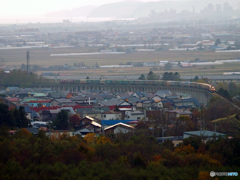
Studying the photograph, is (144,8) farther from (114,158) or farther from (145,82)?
(114,158)

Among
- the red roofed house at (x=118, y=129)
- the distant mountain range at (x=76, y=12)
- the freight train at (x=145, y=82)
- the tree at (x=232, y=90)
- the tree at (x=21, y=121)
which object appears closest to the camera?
the red roofed house at (x=118, y=129)

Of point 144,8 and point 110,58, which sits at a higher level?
point 144,8

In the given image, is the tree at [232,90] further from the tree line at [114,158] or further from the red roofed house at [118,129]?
the tree line at [114,158]

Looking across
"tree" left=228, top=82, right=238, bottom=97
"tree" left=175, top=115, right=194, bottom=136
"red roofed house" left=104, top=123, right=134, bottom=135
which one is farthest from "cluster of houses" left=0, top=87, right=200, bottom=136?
"tree" left=228, top=82, right=238, bottom=97

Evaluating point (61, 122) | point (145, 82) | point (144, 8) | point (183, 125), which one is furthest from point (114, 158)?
point (144, 8)

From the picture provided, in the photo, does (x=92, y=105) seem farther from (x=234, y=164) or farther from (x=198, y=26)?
(x=198, y=26)

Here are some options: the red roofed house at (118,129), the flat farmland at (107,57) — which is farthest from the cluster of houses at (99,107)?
the flat farmland at (107,57)

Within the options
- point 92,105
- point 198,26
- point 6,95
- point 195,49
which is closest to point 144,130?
point 92,105

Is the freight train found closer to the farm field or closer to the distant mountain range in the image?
the farm field
